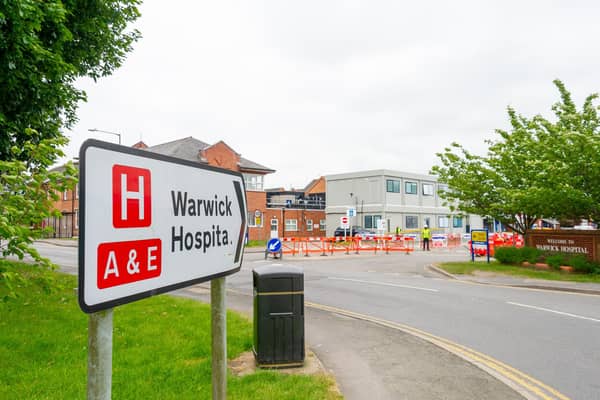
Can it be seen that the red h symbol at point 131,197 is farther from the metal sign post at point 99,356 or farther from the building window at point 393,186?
the building window at point 393,186

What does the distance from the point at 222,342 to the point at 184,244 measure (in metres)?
1.00

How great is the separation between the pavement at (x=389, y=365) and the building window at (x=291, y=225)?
1464 inches

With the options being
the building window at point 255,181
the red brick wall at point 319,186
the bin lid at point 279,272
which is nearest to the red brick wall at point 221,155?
the building window at point 255,181

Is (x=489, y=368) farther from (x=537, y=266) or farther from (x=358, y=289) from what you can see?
(x=537, y=266)

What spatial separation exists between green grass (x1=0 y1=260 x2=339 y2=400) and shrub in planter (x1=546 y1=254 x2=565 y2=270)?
1398cm

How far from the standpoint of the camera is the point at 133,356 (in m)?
5.64

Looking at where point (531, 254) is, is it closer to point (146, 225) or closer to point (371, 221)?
point (146, 225)

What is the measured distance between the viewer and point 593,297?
1178cm

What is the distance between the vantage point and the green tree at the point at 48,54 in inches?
281

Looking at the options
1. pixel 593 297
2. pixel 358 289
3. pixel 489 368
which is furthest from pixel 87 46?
pixel 593 297

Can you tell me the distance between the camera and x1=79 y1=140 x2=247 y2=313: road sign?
169 centimetres

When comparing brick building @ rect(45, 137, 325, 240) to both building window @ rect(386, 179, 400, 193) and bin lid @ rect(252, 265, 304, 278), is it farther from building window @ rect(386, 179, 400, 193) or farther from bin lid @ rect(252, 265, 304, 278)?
bin lid @ rect(252, 265, 304, 278)

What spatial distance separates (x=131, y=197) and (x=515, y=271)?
1767cm

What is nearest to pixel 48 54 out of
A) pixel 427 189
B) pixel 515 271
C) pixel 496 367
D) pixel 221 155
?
pixel 496 367
